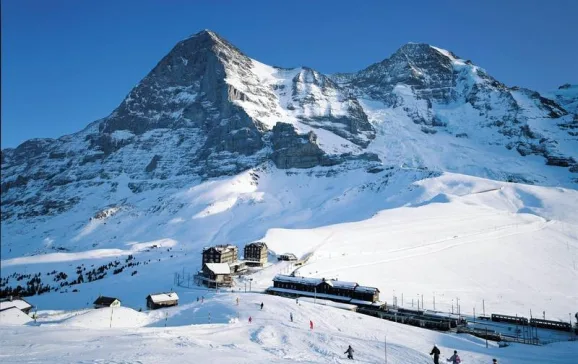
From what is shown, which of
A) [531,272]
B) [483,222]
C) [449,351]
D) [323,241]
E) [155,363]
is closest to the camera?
[155,363]

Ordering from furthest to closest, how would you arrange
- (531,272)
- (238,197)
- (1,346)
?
(238,197) → (531,272) → (1,346)

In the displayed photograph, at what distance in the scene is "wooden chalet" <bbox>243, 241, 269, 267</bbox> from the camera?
311ft

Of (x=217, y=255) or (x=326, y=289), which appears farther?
(x=217, y=255)

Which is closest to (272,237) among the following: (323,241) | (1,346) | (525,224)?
(323,241)

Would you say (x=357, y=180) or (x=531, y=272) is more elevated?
(x=357, y=180)

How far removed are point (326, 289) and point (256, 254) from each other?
28003mm

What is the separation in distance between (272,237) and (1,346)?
82904mm

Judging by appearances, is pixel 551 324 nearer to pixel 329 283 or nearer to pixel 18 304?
pixel 329 283

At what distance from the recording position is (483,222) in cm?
11856

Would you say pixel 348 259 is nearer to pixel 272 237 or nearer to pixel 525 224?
pixel 272 237

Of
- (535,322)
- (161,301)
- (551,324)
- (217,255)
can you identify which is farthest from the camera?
(217,255)

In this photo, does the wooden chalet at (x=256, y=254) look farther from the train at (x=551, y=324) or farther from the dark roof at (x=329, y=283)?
the train at (x=551, y=324)

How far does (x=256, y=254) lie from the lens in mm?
95938

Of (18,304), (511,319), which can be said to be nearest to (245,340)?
(511,319)
